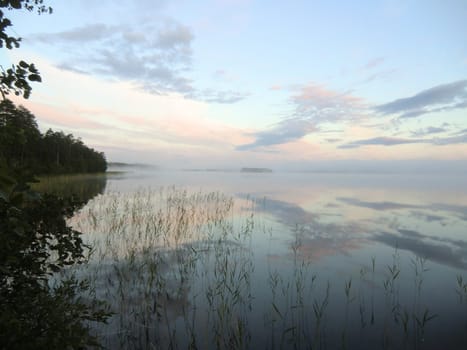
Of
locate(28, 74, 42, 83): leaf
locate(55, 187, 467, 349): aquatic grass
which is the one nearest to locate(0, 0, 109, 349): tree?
locate(28, 74, 42, 83): leaf

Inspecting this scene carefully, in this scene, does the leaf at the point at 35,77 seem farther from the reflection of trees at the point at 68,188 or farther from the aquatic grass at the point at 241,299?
the reflection of trees at the point at 68,188

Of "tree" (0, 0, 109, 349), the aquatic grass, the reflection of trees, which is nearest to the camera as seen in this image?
"tree" (0, 0, 109, 349)

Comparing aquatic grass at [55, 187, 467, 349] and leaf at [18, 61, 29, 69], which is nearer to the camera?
leaf at [18, 61, 29, 69]

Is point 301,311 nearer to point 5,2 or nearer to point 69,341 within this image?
point 69,341

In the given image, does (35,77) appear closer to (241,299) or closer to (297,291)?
(241,299)

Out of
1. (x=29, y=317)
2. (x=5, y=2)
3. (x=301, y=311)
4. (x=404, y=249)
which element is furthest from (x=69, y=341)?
(x=404, y=249)

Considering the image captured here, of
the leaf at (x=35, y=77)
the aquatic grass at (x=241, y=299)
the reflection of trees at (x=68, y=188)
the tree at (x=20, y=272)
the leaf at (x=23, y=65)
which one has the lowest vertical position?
the aquatic grass at (x=241, y=299)

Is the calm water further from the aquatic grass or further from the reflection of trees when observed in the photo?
the reflection of trees

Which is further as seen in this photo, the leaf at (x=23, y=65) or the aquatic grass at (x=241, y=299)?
the aquatic grass at (x=241, y=299)

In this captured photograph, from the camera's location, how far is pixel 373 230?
1456 cm

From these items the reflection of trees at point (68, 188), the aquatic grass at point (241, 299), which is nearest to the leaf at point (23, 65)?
the aquatic grass at point (241, 299)

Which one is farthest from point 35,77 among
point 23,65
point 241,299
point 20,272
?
point 241,299

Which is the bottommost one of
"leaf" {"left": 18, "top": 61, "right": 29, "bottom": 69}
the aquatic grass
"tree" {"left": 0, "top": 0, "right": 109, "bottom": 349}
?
the aquatic grass

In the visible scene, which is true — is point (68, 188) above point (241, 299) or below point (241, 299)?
above
